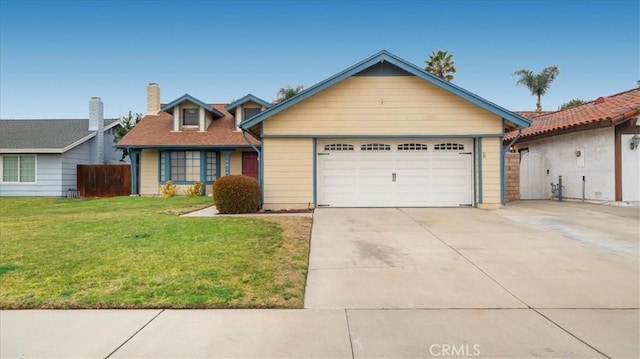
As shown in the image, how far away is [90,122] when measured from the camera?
21547 millimetres

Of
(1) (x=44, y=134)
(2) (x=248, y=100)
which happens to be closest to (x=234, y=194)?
(2) (x=248, y=100)

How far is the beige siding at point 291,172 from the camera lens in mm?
12039

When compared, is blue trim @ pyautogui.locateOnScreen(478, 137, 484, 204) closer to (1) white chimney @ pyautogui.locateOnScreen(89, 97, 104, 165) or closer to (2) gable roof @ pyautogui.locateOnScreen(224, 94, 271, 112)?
(2) gable roof @ pyautogui.locateOnScreen(224, 94, 271, 112)

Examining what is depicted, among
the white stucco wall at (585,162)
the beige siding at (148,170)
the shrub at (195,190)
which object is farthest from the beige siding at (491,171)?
the beige siding at (148,170)

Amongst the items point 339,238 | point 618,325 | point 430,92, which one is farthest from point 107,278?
point 430,92

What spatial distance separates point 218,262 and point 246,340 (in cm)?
248

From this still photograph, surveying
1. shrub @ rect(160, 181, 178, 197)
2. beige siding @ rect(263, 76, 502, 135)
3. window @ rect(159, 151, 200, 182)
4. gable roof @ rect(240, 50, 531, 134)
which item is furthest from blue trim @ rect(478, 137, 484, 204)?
shrub @ rect(160, 181, 178, 197)

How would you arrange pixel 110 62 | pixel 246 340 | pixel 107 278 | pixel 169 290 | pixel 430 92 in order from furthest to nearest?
pixel 110 62, pixel 430 92, pixel 107 278, pixel 169 290, pixel 246 340

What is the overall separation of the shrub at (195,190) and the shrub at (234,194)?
7638mm

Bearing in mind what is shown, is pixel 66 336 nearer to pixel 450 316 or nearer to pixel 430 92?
Result: pixel 450 316

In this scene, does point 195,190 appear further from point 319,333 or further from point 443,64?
point 443,64

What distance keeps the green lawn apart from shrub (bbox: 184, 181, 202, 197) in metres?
8.92

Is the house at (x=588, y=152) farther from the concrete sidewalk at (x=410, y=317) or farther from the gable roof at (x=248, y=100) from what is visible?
the gable roof at (x=248, y=100)

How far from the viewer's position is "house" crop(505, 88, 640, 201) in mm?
12234
